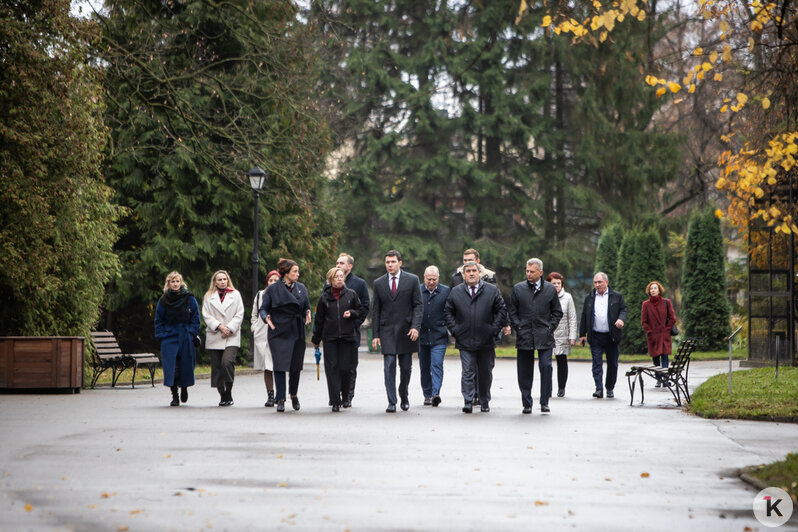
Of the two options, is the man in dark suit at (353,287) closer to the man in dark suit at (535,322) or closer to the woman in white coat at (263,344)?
the woman in white coat at (263,344)

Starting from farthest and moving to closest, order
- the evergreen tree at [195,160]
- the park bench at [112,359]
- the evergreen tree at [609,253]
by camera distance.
→ the evergreen tree at [609,253], the evergreen tree at [195,160], the park bench at [112,359]

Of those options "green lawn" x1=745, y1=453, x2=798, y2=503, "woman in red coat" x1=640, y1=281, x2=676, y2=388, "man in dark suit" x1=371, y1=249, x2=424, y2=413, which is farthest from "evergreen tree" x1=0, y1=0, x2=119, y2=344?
"green lawn" x1=745, y1=453, x2=798, y2=503

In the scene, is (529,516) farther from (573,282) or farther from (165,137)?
(573,282)

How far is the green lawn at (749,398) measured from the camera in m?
13.7

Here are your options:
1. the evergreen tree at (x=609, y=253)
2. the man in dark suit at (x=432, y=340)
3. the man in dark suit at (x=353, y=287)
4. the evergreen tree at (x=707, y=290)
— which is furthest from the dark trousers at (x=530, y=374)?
the evergreen tree at (x=609, y=253)

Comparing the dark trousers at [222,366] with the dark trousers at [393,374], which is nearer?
the dark trousers at [393,374]

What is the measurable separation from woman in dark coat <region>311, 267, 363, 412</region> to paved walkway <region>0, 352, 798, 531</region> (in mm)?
646

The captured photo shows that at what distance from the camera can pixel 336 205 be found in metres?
37.5

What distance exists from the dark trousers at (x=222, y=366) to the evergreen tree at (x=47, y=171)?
3.83 metres

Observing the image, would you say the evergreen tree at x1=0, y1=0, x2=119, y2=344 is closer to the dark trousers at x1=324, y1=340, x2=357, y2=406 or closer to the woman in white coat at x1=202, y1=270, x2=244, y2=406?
the woman in white coat at x1=202, y1=270, x2=244, y2=406

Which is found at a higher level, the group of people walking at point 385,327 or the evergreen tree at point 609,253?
the evergreen tree at point 609,253

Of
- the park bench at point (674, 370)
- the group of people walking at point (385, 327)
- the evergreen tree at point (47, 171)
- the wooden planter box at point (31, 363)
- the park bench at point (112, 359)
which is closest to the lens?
the group of people walking at point (385, 327)

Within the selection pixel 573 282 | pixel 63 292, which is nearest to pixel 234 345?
pixel 63 292

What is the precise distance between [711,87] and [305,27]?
16.6m
